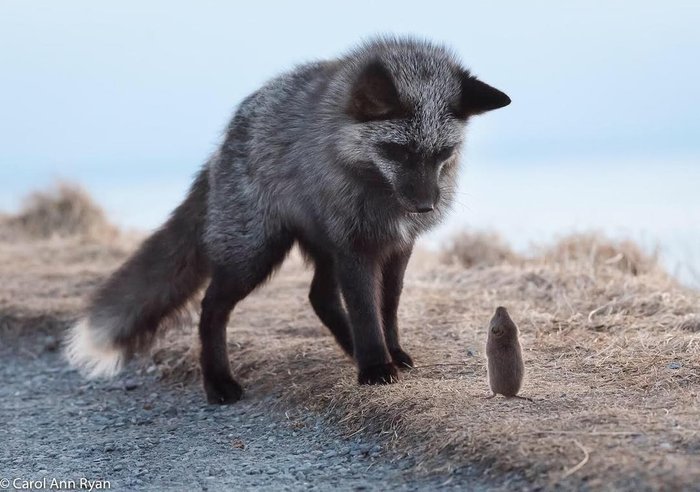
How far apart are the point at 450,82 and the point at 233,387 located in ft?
8.55

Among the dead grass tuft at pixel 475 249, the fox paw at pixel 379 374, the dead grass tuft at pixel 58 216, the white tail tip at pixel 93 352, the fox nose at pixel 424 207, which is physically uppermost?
the fox nose at pixel 424 207

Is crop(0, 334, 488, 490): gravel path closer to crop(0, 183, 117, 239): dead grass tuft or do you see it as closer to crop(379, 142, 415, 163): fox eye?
crop(379, 142, 415, 163): fox eye

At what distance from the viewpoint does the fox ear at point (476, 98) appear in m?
6.23

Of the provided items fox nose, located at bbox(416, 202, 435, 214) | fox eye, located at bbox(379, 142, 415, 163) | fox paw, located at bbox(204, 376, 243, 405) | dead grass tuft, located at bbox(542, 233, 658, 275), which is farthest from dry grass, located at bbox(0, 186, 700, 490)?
fox eye, located at bbox(379, 142, 415, 163)

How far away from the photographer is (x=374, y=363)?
246 inches

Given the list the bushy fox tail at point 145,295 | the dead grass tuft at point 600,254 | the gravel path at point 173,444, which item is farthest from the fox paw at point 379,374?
the dead grass tuft at point 600,254

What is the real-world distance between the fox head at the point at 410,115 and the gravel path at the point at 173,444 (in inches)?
61.2

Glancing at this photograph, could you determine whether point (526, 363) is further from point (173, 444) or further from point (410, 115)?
point (173, 444)

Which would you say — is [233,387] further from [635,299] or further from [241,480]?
[635,299]

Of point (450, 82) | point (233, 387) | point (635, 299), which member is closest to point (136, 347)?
point (233, 387)

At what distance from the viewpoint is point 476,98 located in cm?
625

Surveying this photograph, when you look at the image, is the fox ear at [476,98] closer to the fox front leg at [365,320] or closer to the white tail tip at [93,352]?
the fox front leg at [365,320]

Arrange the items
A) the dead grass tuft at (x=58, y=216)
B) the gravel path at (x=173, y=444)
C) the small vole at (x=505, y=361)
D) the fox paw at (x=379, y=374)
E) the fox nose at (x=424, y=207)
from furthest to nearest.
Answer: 1. the dead grass tuft at (x=58, y=216)
2. the fox paw at (x=379, y=374)
3. the fox nose at (x=424, y=207)
4. the small vole at (x=505, y=361)
5. the gravel path at (x=173, y=444)

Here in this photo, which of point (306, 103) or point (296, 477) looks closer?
point (296, 477)
